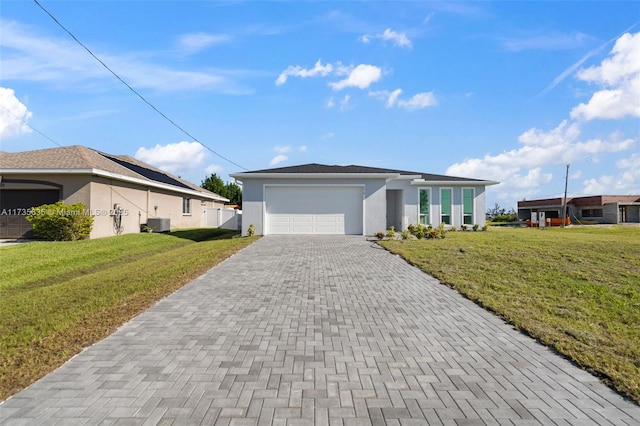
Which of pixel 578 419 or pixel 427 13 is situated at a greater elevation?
pixel 427 13

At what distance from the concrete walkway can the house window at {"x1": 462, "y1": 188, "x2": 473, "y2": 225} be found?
17098 mm

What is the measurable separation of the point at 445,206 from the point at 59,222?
20.6 metres

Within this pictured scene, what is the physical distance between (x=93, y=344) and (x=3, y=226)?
16309 mm

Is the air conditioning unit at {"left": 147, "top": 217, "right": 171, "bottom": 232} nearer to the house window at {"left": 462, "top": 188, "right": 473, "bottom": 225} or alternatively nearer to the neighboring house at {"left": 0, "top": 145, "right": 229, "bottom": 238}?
the neighboring house at {"left": 0, "top": 145, "right": 229, "bottom": 238}

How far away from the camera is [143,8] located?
10.1 metres

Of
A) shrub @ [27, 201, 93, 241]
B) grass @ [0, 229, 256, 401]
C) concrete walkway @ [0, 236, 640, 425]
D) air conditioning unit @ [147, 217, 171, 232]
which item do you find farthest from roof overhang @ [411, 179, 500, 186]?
shrub @ [27, 201, 93, 241]

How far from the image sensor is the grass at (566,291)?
3.60 metres

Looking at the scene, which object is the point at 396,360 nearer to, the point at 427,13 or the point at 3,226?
the point at 427,13

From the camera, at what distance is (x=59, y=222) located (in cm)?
1392

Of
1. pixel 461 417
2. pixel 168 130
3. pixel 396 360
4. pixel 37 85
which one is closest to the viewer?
pixel 461 417

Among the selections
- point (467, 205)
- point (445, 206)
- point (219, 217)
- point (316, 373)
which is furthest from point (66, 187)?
point (467, 205)

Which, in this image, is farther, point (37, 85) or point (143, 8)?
point (37, 85)

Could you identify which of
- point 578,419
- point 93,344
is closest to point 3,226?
point 93,344

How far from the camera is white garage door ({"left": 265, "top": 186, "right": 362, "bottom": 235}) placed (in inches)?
645
